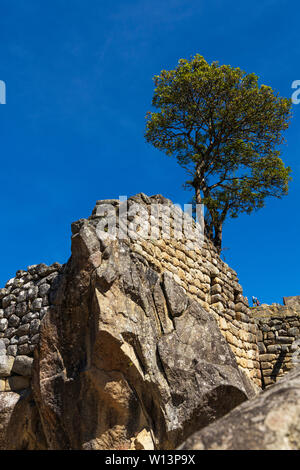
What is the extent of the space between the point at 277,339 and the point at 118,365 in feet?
22.4

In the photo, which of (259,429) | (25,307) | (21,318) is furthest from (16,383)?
(259,429)

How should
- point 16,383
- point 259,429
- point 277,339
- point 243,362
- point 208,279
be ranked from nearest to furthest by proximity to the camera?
point 259,429 → point 16,383 → point 208,279 → point 243,362 → point 277,339

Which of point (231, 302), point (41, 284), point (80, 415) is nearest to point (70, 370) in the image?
point (80, 415)

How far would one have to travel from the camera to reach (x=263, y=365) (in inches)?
456

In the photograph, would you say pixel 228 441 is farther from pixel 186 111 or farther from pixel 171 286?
pixel 186 111

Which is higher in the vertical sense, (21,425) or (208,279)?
(208,279)

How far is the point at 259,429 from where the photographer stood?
2838 millimetres

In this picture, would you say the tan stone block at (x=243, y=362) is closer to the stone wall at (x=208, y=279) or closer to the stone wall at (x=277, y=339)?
the stone wall at (x=208, y=279)

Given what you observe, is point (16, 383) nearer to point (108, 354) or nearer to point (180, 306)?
point (108, 354)

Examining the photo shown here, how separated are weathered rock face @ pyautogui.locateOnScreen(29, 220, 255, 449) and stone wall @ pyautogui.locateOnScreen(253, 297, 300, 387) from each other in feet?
14.8

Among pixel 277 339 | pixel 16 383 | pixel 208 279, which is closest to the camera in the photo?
pixel 16 383

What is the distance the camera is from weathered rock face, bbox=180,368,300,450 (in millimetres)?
2766

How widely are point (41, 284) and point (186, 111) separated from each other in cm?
972

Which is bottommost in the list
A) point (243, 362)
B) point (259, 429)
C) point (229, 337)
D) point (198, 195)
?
point (259, 429)
